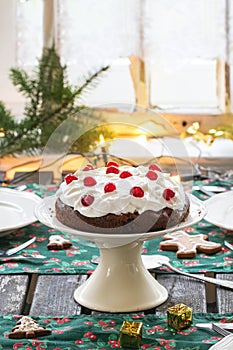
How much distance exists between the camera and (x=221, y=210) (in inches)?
69.1

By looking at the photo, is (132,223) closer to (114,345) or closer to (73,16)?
(114,345)

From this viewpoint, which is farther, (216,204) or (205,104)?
(205,104)

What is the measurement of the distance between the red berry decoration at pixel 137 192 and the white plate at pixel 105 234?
2.7 inches

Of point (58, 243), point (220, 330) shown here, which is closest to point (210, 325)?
point (220, 330)

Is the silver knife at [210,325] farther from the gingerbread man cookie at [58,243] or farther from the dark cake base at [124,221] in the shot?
the gingerbread man cookie at [58,243]

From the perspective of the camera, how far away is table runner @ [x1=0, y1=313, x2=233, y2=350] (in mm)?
1136

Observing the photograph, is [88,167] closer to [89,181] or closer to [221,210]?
[89,181]

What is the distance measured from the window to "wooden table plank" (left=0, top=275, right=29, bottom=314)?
205 centimetres

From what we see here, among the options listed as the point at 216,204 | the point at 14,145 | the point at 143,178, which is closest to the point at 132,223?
the point at 143,178

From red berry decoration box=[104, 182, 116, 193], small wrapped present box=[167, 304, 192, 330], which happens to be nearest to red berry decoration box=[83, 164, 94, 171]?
red berry decoration box=[104, 182, 116, 193]

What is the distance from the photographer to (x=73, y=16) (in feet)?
11.4

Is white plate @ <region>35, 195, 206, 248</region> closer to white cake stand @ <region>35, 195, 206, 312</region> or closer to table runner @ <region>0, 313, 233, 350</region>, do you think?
white cake stand @ <region>35, 195, 206, 312</region>

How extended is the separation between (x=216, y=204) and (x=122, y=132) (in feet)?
1.53

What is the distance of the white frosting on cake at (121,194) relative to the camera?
4.12 ft
